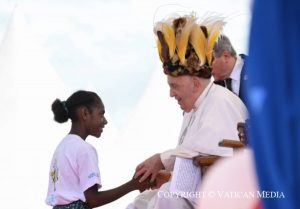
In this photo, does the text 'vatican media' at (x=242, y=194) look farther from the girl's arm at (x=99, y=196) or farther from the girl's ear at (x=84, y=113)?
the girl's ear at (x=84, y=113)

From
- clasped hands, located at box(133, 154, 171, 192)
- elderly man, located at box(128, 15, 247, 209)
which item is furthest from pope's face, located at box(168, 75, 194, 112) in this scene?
clasped hands, located at box(133, 154, 171, 192)

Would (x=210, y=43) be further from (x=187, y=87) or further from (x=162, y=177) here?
(x=162, y=177)

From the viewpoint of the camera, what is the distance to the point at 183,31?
367 cm

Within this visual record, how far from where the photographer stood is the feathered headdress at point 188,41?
366 centimetres

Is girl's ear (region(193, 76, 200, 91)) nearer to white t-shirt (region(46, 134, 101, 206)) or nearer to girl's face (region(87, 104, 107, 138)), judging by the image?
white t-shirt (region(46, 134, 101, 206))

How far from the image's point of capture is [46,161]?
8977 millimetres

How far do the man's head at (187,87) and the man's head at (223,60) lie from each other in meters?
0.93

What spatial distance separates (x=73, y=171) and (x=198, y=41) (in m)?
1.12

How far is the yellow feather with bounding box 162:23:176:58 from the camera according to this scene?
3.66m

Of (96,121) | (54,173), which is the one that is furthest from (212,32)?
(54,173)

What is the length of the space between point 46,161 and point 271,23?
8.19 m

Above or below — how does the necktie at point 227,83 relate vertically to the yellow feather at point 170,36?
below

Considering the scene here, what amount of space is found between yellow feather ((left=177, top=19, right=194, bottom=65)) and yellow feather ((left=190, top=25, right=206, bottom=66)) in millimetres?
29

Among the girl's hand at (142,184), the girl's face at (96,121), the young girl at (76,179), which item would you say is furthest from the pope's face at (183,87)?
the girl's face at (96,121)
